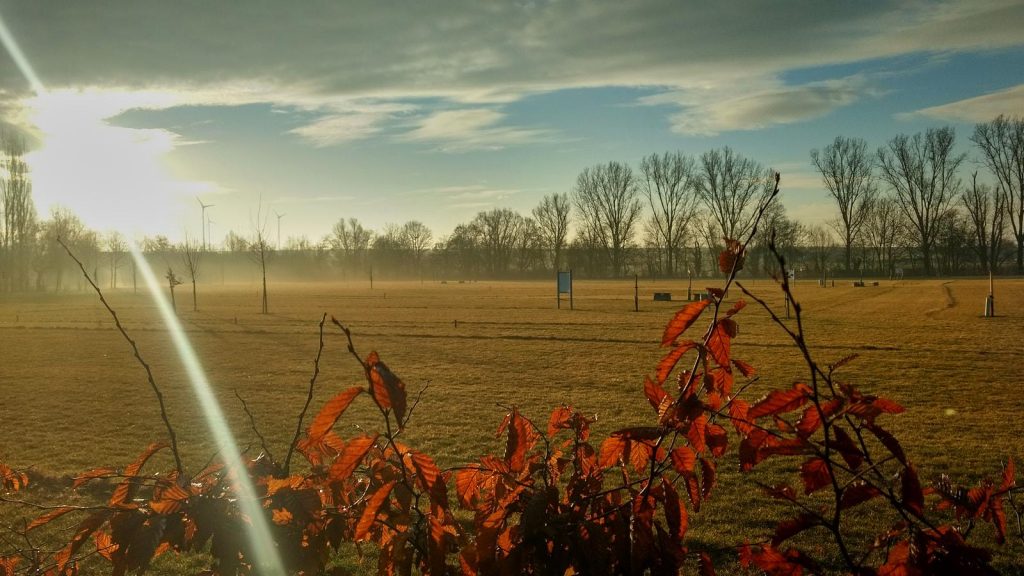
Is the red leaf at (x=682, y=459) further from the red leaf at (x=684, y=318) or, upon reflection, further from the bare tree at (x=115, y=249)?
the bare tree at (x=115, y=249)

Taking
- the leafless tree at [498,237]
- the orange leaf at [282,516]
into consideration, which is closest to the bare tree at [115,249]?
the leafless tree at [498,237]

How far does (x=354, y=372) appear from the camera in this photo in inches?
561

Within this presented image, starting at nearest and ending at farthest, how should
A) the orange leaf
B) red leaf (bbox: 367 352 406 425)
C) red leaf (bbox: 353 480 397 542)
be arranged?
red leaf (bbox: 367 352 406 425) < red leaf (bbox: 353 480 397 542) < the orange leaf

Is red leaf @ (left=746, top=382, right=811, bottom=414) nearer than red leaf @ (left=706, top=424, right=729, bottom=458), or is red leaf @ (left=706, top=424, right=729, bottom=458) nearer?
red leaf @ (left=746, top=382, right=811, bottom=414)

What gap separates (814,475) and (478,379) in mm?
11881

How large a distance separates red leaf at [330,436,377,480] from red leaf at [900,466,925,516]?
106 cm

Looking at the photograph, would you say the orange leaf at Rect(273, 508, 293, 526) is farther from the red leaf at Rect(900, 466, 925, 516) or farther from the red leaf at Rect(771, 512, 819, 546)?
the red leaf at Rect(900, 466, 925, 516)

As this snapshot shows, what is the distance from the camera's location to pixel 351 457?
57.4 inches

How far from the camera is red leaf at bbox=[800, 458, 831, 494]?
150cm

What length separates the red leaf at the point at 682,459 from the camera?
1.58 metres

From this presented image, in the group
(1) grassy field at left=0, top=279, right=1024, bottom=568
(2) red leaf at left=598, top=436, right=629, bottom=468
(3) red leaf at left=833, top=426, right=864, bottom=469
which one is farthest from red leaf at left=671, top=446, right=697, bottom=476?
(1) grassy field at left=0, top=279, right=1024, bottom=568

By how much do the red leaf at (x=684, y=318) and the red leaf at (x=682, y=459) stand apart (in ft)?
0.84

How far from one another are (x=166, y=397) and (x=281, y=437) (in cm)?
424

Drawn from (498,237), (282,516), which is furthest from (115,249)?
(282,516)
